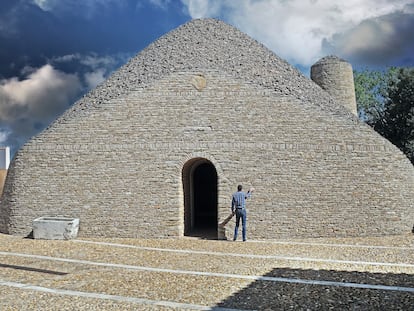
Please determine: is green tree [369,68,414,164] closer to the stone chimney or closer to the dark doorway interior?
the stone chimney

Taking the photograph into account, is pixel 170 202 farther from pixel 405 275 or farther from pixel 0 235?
pixel 405 275

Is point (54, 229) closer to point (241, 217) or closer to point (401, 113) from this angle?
point (241, 217)

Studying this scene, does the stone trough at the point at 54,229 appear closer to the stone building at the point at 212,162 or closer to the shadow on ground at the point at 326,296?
the stone building at the point at 212,162

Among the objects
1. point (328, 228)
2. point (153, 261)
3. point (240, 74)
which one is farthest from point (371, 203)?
point (153, 261)

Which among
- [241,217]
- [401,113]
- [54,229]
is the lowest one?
[54,229]

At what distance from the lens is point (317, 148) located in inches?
547

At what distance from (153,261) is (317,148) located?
695 centimetres

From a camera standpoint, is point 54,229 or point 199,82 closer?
point 54,229

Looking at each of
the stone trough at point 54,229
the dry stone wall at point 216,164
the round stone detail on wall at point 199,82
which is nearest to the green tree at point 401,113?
the dry stone wall at point 216,164

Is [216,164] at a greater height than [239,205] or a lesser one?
greater

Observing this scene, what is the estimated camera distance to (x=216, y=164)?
1399cm

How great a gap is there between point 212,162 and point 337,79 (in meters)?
11.4

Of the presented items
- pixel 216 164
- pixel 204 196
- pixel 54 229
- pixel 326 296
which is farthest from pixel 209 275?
pixel 204 196

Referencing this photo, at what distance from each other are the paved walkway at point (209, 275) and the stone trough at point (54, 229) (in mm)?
527
